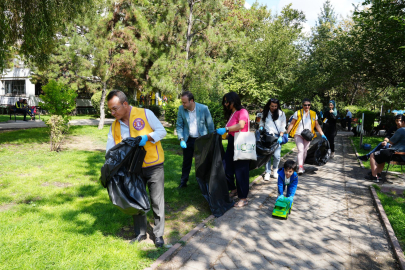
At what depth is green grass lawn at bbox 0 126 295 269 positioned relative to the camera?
3164 millimetres

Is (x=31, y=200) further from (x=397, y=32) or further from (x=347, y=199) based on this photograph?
(x=397, y=32)

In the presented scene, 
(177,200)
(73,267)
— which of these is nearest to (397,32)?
(177,200)

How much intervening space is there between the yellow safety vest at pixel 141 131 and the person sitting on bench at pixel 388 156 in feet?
18.3

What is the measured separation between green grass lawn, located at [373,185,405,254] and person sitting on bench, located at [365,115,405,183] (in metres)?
0.76

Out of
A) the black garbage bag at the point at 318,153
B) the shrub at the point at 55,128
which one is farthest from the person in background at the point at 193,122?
the shrub at the point at 55,128

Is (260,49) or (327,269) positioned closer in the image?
(327,269)

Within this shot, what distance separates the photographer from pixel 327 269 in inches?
123

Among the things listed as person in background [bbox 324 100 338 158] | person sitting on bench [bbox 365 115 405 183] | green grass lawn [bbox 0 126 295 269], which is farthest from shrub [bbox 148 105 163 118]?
person sitting on bench [bbox 365 115 405 183]

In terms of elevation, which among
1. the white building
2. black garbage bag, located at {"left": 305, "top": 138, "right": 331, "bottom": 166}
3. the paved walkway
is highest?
the white building

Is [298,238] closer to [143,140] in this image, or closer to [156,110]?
[143,140]

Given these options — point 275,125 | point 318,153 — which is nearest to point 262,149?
point 275,125

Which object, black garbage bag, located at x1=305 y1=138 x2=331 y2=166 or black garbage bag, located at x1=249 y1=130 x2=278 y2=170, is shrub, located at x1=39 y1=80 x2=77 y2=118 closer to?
black garbage bag, located at x1=249 y1=130 x2=278 y2=170

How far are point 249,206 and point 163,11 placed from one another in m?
12.4

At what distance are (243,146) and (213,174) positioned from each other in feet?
2.19
